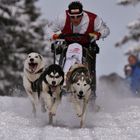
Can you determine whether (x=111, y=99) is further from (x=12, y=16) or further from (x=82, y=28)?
(x=12, y=16)

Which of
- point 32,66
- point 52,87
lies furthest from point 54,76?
point 32,66

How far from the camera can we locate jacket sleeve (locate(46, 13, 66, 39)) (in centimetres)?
1291

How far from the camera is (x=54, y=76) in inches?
441

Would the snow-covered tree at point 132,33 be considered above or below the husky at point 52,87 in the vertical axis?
below

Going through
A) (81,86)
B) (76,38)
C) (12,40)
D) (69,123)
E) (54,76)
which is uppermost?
(76,38)

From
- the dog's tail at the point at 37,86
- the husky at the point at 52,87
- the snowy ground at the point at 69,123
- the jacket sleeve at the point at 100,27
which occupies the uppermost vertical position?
the jacket sleeve at the point at 100,27

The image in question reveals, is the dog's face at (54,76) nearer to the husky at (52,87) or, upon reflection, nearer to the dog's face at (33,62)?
the husky at (52,87)

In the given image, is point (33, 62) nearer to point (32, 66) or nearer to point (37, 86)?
point (32, 66)

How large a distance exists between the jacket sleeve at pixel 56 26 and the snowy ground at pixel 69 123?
1409 mm

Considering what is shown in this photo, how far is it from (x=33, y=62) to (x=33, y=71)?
0.25 meters

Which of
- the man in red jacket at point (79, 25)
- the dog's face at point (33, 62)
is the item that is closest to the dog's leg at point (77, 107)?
the dog's face at point (33, 62)

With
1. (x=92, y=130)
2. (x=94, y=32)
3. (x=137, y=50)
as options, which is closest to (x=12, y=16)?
(x=137, y=50)

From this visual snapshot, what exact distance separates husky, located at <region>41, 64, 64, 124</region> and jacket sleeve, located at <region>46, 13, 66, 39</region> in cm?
171

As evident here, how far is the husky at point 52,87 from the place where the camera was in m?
11.2
